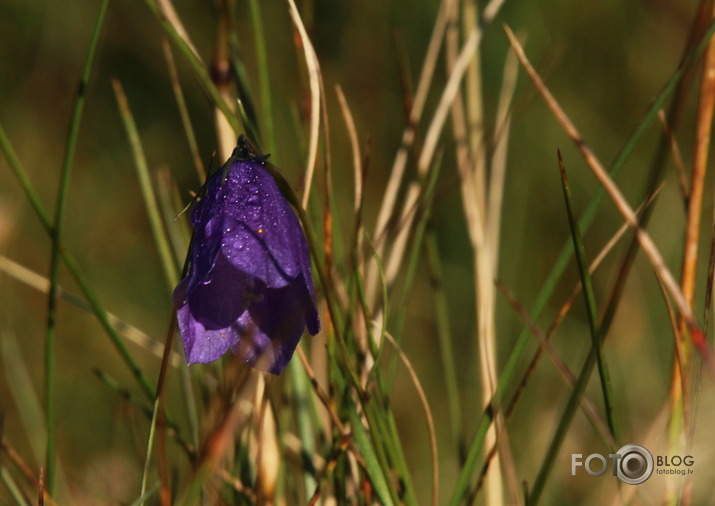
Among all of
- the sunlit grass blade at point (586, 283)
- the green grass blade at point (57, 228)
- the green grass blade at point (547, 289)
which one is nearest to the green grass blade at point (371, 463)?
the green grass blade at point (547, 289)

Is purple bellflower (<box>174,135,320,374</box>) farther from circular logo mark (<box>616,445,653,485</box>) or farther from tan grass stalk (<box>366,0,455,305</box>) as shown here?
circular logo mark (<box>616,445,653,485</box>)

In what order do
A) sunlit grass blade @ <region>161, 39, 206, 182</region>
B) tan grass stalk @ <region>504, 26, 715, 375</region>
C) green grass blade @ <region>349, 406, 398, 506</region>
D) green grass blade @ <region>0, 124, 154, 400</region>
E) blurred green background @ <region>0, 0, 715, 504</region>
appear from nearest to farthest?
1. tan grass stalk @ <region>504, 26, 715, 375</region>
2. green grass blade @ <region>349, 406, 398, 506</region>
3. green grass blade @ <region>0, 124, 154, 400</region>
4. sunlit grass blade @ <region>161, 39, 206, 182</region>
5. blurred green background @ <region>0, 0, 715, 504</region>

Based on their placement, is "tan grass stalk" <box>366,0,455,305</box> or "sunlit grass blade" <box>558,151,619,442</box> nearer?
"sunlit grass blade" <box>558,151,619,442</box>

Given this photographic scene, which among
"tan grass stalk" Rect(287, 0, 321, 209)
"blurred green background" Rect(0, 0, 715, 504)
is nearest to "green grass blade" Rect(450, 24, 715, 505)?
"tan grass stalk" Rect(287, 0, 321, 209)

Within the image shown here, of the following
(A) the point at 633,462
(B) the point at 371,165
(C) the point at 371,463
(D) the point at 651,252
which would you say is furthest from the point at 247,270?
(B) the point at 371,165

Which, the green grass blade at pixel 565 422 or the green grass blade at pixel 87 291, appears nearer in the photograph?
the green grass blade at pixel 565 422

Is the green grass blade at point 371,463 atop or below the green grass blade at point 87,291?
below

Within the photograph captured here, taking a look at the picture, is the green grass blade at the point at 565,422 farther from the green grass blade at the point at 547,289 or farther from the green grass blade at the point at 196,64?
the green grass blade at the point at 196,64
